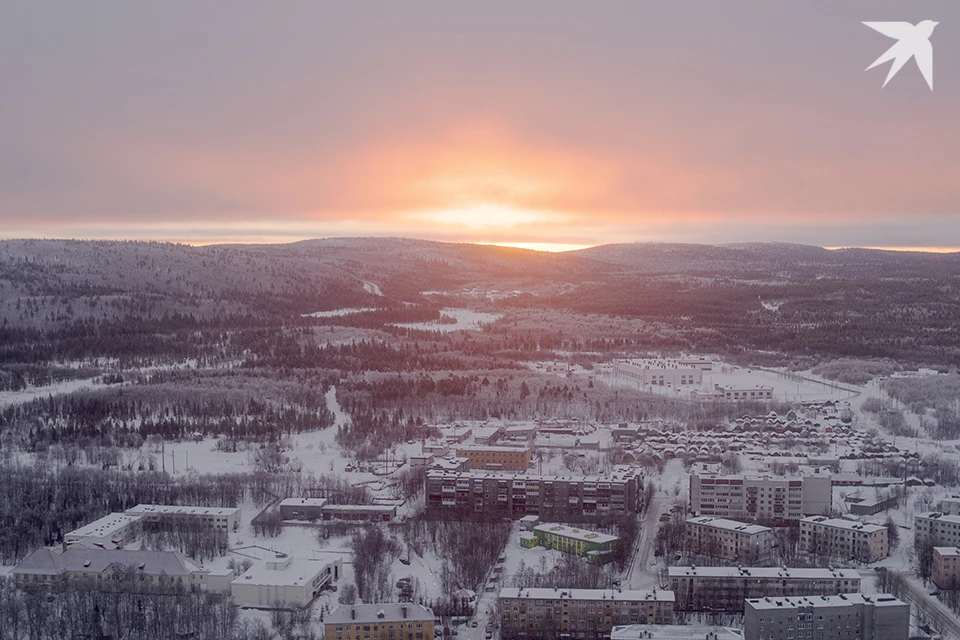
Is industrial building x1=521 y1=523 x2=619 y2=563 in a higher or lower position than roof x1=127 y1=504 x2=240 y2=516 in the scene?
lower

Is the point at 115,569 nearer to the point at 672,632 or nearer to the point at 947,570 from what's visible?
the point at 672,632

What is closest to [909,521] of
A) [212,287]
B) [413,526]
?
[413,526]

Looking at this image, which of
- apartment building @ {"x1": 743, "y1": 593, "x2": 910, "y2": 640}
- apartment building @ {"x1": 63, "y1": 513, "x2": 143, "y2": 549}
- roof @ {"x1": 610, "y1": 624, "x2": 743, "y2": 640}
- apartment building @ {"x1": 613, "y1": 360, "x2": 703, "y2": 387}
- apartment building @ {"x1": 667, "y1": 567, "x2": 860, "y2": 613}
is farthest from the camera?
apartment building @ {"x1": 613, "y1": 360, "x2": 703, "y2": 387}

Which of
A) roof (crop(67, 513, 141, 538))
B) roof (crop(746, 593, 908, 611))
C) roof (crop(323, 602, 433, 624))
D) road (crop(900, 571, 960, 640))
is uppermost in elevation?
roof (crop(746, 593, 908, 611))

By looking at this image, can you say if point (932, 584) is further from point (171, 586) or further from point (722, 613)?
point (171, 586)

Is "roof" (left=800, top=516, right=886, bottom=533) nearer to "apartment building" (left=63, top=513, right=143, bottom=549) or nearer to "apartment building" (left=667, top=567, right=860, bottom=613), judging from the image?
"apartment building" (left=667, top=567, right=860, bottom=613)

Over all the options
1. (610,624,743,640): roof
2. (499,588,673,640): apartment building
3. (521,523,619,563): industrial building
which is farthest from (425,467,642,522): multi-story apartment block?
(610,624,743,640): roof
